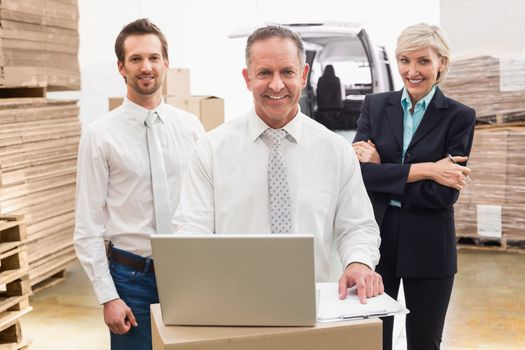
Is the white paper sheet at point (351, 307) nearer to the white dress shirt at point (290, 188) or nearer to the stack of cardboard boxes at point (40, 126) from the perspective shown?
the white dress shirt at point (290, 188)

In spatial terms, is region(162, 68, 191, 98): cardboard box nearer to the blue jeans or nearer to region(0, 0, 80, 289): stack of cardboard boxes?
region(0, 0, 80, 289): stack of cardboard boxes

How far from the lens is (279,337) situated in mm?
1709

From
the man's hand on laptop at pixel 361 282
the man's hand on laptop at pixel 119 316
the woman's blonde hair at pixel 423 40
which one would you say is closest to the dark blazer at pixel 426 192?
the woman's blonde hair at pixel 423 40

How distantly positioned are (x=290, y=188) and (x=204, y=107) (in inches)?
179

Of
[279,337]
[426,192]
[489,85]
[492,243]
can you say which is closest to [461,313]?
[492,243]

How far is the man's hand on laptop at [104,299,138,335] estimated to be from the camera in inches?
107

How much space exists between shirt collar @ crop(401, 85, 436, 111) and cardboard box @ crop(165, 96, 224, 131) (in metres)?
3.78

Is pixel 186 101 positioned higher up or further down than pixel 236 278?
higher up

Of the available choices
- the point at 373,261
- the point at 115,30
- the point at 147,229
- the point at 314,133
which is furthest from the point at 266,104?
the point at 115,30

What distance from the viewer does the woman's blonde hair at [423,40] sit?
2801 mm

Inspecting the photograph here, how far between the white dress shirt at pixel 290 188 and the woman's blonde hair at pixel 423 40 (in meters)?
0.74

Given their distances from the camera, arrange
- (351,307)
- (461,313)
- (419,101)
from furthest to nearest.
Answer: (461,313) → (419,101) → (351,307)

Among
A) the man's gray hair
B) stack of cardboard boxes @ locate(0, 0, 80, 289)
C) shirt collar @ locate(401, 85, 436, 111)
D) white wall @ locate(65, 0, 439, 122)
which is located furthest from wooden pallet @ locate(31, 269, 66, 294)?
the man's gray hair

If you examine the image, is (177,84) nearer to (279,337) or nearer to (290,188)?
(290,188)
